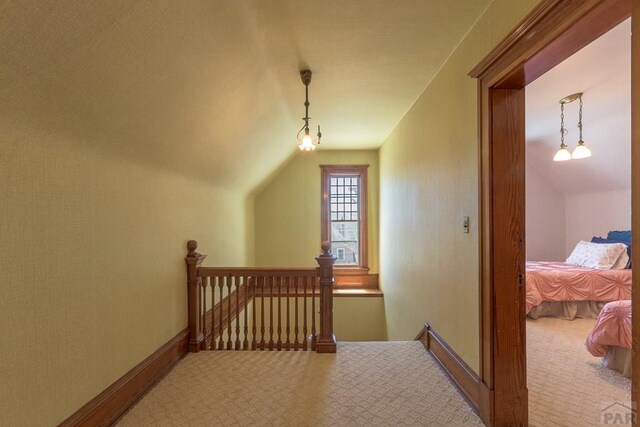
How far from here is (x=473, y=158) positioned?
1.92 m

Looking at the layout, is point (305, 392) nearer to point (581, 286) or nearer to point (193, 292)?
point (193, 292)

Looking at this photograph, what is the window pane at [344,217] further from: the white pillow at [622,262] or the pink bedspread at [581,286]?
the white pillow at [622,262]

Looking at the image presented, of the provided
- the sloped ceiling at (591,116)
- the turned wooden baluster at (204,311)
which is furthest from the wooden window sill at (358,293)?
the sloped ceiling at (591,116)

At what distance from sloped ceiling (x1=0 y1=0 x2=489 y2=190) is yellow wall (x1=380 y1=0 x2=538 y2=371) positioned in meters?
0.20

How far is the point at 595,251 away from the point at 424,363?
13.0 ft

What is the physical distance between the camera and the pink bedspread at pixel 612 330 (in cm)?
246

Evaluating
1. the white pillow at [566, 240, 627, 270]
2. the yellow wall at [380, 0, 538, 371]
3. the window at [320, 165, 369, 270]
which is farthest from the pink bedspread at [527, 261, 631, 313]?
the window at [320, 165, 369, 270]

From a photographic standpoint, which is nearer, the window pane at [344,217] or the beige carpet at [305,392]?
the beige carpet at [305,392]

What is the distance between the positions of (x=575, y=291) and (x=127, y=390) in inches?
200

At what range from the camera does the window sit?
18.2ft

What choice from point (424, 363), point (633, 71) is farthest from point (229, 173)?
point (633, 71)

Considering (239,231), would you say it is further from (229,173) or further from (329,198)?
(329,198)

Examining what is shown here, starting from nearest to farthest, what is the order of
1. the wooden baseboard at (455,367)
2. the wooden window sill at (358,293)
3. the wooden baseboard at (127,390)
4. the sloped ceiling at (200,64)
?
1. the sloped ceiling at (200,64)
2. the wooden baseboard at (127,390)
3. the wooden baseboard at (455,367)
4. the wooden window sill at (358,293)

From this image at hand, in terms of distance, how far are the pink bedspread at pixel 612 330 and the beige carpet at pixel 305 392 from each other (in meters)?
1.48
